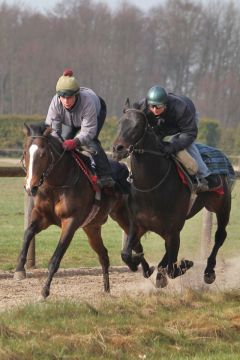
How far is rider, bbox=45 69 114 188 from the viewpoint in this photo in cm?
808

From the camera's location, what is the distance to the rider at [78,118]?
808 cm

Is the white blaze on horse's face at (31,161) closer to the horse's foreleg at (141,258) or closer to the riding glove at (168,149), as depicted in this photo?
the riding glove at (168,149)

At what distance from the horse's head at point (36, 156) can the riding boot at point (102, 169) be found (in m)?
0.74

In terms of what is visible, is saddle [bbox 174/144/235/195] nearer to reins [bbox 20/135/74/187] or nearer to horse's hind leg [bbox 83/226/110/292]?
horse's hind leg [bbox 83/226/110/292]

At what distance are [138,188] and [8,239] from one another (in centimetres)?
491

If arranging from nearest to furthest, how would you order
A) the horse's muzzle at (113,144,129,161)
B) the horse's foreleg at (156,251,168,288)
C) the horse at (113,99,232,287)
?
1. the horse's muzzle at (113,144,129,161)
2. the horse at (113,99,232,287)
3. the horse's foreleg at (156,251,168,288)

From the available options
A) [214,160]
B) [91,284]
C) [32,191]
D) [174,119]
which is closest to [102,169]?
[174,119]

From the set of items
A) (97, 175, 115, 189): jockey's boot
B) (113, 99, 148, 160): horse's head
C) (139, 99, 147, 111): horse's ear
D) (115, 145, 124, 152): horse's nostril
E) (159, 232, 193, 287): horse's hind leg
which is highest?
(139, 99, 147, 111): horse's ear

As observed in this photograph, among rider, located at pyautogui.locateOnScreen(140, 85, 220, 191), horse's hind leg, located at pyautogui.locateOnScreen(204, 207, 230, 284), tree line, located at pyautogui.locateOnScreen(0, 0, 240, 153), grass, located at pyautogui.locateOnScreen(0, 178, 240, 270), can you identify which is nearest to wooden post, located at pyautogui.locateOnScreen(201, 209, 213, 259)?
grass, located at pyautogui.locateOnScreen(0, 178, 240, 270)

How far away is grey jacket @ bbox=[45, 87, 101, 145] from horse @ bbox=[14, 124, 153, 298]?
11.0 inches

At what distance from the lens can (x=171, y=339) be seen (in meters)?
6.03

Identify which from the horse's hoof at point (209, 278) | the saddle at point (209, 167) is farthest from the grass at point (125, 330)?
the horse's hoof at point (209, 278)

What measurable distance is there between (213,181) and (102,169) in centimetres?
140

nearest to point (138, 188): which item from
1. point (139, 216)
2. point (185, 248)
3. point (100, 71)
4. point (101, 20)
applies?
point (139, 216)
